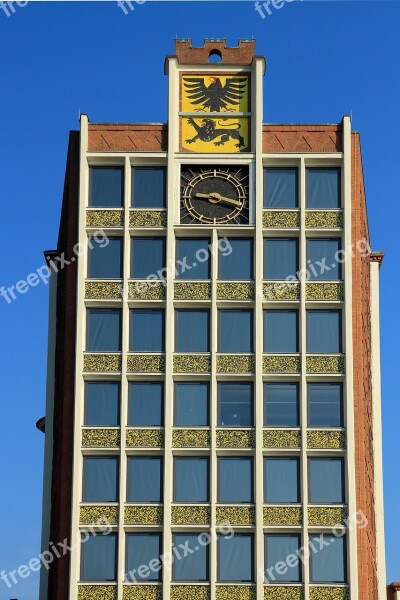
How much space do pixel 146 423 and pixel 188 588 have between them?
8.19 meters

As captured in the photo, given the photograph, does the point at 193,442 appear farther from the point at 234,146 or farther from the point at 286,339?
the point at 234,146

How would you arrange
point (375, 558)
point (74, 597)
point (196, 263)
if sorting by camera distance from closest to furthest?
point (74, 597) → point (196, 263) → point (375, 558)

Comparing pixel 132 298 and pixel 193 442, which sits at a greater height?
pixel 132 298

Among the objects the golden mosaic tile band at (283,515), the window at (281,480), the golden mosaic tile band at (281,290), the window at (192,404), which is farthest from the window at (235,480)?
the golden mosaic tile band at (281,290)

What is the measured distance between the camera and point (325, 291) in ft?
252

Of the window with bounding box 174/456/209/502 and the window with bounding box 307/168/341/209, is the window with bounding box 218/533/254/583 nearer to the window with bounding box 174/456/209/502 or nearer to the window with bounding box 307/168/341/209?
the window with bounding box 174/456/209/502

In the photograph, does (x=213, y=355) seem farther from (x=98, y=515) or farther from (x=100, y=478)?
(x=98, y=515)

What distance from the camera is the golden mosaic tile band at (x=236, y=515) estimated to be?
73.2 metres

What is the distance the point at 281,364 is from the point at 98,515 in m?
11.5

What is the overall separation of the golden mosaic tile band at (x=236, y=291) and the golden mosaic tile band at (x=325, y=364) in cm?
435

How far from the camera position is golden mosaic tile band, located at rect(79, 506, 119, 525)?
7331cm

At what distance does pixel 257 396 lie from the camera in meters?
74.9

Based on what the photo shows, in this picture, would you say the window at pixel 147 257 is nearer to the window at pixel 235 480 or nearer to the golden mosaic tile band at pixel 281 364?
the golden mosaic tile band at pixel 281 364

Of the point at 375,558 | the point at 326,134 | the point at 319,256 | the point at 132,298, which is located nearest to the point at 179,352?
the point at 132,298
